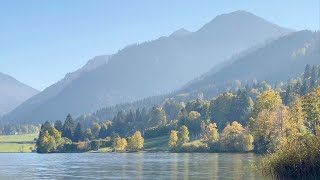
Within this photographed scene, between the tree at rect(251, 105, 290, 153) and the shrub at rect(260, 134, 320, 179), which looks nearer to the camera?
the shrub at rect(260, 134, 320, 179)

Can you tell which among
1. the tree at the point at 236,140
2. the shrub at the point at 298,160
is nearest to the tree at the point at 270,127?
the tree at the point at 236,140

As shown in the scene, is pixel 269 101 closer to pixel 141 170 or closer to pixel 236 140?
pixel 236 140

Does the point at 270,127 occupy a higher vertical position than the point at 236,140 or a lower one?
higher

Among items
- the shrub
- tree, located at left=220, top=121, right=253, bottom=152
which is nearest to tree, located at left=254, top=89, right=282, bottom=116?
tree, located at left=220, top=121, right=253, bottom=152

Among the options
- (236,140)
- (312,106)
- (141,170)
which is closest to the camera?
(141,170)

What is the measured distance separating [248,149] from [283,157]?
422ft

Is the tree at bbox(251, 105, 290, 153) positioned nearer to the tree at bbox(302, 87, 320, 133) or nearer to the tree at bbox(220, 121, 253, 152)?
the tree at bbox(302, 87, 320, 133)

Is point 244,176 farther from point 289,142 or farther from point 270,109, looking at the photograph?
point 270,109

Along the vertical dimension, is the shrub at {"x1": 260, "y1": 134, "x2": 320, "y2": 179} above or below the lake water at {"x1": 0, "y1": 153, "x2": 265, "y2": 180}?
above

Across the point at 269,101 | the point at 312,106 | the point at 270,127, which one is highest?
the point at 269,101

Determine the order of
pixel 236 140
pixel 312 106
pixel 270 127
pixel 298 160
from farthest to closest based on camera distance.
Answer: pixel 236 140 → pixel 270 127 → pixel 312 106 → pixel 298 160

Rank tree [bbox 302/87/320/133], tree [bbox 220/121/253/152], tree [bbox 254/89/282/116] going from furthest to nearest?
tree [bbox 220/121/253/152] → tree [bbox 254/89/282/116] → tree [bbox 302/87/320/133]

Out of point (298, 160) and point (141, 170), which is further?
point (141, 170)

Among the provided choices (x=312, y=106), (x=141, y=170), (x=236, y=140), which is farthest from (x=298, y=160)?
(x=236, y=140)
